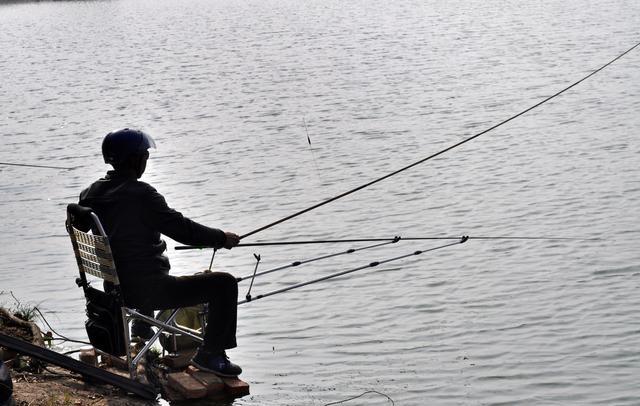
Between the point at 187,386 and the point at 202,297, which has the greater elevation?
the point at 202,297

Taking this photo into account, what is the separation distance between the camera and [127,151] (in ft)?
23.0

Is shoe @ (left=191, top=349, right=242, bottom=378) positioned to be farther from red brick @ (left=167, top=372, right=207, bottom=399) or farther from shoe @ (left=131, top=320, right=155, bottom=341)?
shoe @ (left=131, top=320, right=155, bottom=341)

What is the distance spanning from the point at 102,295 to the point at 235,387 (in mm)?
1073

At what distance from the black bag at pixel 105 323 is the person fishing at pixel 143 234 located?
11 cm

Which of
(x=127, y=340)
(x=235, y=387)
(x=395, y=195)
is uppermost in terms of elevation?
(x=127, y=340)

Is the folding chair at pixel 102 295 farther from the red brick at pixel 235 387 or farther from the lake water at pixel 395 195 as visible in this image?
the lake water at pixel 395 195

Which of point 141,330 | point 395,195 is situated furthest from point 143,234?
point 395,195

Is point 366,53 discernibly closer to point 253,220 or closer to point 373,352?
point 253,220

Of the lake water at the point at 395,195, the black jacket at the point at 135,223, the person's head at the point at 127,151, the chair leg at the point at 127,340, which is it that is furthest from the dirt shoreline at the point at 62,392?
the person's head at the point at 127,151

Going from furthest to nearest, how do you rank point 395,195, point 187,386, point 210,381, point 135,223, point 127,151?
1. point 395,195
2. point 210,381
3. point 187,386
4. point 127,151
5. point 135,223

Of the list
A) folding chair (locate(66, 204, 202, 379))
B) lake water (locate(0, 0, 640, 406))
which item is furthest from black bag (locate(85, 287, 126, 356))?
lake water (locate(0, 0, 640, 406))

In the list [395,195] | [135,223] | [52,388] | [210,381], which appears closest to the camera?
[135,223]

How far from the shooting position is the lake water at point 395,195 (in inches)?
348

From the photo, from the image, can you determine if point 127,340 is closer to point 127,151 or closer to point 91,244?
point 91,244
